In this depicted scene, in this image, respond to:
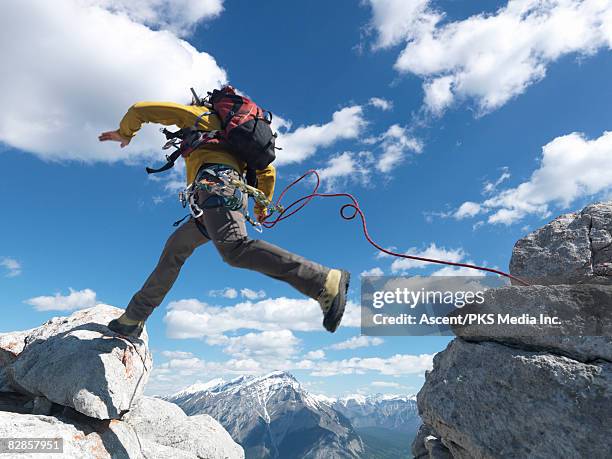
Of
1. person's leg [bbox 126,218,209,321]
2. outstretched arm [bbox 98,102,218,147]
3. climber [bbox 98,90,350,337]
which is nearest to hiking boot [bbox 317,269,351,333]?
climber [bbox 98,90,350,337]

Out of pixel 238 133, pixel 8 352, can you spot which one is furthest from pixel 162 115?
pixel 8 352

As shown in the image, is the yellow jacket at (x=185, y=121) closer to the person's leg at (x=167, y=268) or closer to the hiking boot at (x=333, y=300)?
the person's leg at (x=167, y=268)

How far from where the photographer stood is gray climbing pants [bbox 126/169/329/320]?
209 inches

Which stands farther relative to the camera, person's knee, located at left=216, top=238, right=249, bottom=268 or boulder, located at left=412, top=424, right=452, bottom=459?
boulder, located at left=412, top=424, right=452, bottom=459

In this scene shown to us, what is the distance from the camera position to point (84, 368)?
731 centimetres

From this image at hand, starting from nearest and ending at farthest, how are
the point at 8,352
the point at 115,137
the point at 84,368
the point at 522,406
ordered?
the point at 522,406 → the point at 115,137 → the point at 84,368 → the point at 8,352

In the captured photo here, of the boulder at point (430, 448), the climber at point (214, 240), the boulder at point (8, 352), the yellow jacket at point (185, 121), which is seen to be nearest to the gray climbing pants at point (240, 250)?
the climber at point (214, 240)

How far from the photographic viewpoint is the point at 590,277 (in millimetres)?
7801

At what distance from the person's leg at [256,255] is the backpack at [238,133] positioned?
0.97 m

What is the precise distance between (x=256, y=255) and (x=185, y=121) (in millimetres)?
2887

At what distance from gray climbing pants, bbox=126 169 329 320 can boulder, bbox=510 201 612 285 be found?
18.4 feet

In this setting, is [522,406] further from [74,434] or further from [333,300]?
[74,434]

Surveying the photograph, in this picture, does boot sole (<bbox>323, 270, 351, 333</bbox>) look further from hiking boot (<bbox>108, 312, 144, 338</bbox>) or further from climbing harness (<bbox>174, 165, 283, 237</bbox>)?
hiking boot (<bbox>108, 312, 144, 338</bbox>)

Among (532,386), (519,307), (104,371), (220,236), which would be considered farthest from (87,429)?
(519,307)
